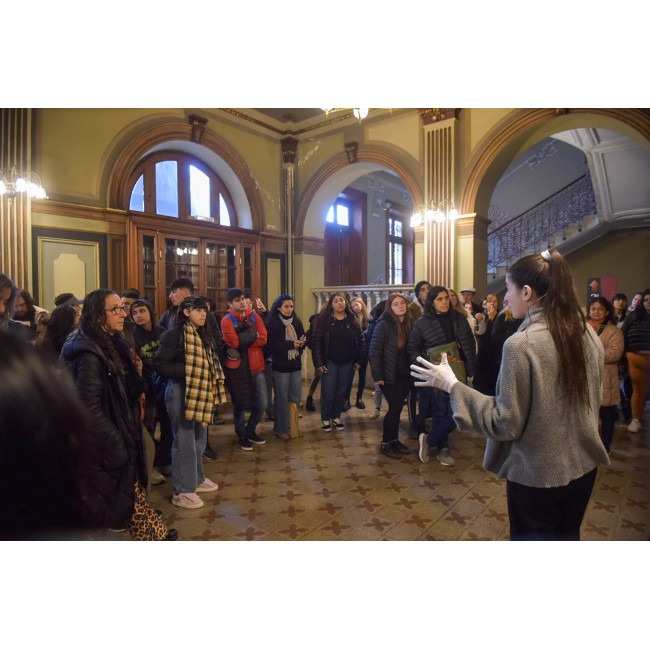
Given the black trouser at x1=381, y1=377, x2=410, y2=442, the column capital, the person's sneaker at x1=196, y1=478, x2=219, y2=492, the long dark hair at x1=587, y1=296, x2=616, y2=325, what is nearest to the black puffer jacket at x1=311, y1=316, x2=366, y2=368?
the black trouser at x1=381, y1=377, x2=410, y2=442

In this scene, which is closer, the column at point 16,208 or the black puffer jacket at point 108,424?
the black puffer jacket at point 108,424

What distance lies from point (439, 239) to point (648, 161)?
4.27 metres

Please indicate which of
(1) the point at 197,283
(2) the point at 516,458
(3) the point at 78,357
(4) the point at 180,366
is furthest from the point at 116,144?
(2) the point at 516,458

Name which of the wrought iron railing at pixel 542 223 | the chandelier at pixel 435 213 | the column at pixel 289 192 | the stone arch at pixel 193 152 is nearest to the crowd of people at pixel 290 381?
the chandelier at pixel 435 213

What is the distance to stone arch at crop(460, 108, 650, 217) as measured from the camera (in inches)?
188

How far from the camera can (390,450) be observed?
3543mm

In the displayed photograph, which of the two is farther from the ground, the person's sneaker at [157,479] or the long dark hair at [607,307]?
the long dark hair at [607,307]

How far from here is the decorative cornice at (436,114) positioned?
19.2ft

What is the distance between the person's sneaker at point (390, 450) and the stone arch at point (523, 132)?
12.1 ft

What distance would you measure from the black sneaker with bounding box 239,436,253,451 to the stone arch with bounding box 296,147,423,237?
169 inches

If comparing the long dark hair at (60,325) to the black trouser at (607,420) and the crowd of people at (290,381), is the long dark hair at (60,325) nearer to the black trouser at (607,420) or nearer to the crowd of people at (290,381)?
the crowd of people at (290,381)

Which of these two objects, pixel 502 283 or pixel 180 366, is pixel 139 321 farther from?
pixel 502 283

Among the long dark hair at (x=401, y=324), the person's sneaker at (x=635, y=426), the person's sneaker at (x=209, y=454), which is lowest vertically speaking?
the person's sneaker at (x=209, y=454)
